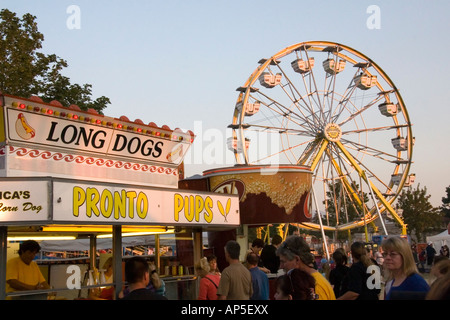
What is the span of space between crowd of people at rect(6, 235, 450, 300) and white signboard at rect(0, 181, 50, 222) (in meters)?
0.66

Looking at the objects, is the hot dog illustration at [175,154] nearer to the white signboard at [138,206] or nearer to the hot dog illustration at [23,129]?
the white signboard at [138,206]

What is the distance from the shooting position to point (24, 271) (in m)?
8.55

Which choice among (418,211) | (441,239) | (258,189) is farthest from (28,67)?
(418,211)

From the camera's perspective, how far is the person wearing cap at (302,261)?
532 cm

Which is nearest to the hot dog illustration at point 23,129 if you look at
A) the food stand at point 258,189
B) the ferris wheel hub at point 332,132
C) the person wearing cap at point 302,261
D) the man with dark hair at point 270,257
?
the man with dark hair at point 270,257

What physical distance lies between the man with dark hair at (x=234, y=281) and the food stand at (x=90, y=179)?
258 cm

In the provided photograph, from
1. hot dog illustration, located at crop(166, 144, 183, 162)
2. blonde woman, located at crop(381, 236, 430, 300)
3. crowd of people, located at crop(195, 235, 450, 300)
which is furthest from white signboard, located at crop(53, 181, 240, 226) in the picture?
blonde woman, located at crop(381, 236, 430, 300)

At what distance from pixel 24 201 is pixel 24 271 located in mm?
1173

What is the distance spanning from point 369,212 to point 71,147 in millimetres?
29320

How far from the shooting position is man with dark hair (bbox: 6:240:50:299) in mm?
8414

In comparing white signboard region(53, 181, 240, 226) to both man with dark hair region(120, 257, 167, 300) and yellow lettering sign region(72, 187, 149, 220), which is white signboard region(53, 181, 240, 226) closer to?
yellow lettering sign region(72, 187, 149, 220)

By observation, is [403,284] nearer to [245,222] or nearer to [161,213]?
[161,213]

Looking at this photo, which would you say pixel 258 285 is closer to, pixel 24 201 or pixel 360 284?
pixel 360 284
